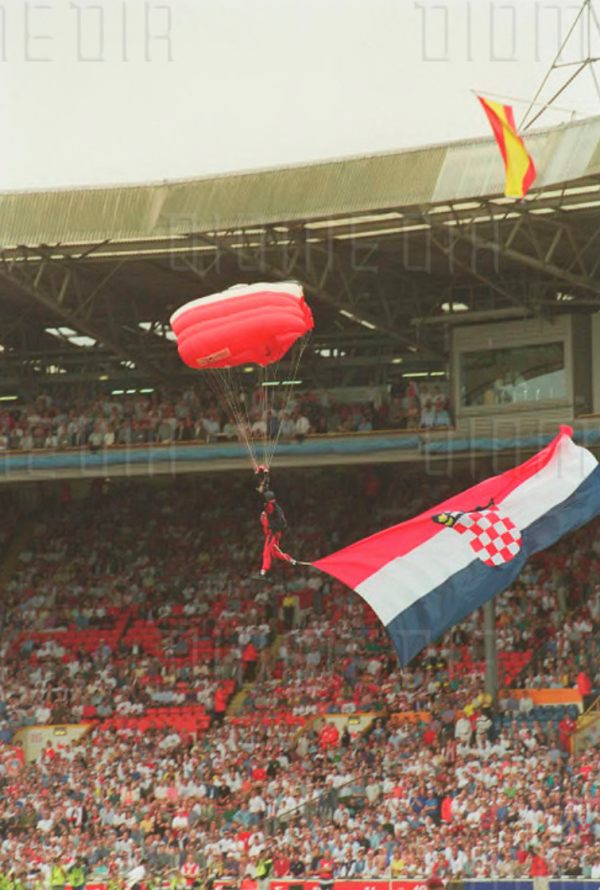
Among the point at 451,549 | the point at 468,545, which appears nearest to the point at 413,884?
the point at 451,549

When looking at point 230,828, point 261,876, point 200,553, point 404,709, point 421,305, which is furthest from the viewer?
Result: point 200,553

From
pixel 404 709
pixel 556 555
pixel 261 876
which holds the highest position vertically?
pixel 556 555

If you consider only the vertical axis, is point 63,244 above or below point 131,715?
above

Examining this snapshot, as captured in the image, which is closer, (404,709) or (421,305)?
(404,709)

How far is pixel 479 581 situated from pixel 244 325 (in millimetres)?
4950

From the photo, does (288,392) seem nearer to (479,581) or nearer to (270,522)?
(270,522)

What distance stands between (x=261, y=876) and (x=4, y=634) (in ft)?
47.0

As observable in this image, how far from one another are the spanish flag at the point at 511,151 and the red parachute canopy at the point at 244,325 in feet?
16.3

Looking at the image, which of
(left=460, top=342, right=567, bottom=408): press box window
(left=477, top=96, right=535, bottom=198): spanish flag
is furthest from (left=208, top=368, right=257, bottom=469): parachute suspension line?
(left=477, top=96, right=535, bottom=198): spanish flag

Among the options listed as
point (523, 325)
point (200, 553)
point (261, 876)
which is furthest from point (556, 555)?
point (261, 876)

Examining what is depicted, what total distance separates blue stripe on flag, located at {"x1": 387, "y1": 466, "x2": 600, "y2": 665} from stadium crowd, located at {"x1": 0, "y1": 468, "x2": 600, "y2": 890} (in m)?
4.36

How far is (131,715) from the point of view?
1522 inches

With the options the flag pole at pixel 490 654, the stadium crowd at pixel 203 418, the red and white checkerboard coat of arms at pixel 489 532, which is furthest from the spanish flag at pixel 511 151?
the stadium crowd at pixel 203 418

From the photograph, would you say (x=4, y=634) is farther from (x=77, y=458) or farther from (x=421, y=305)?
(x=421, y=305)
